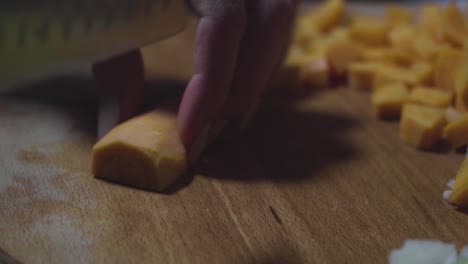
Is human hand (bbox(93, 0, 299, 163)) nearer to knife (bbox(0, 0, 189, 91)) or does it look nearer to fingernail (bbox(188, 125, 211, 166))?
fingernail (bbox(188, 125, 211, 166))

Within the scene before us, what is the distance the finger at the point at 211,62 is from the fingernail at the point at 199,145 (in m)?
0.01

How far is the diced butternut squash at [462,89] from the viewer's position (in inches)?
56.7

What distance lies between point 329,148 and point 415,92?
0.30 m

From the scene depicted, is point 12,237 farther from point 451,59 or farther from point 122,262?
point 451,59

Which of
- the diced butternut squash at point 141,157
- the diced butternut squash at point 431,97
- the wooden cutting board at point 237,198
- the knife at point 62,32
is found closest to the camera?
the knife at point 62,32

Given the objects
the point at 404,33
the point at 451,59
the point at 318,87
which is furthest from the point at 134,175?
the point at 404,33

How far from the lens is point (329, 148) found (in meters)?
1.41

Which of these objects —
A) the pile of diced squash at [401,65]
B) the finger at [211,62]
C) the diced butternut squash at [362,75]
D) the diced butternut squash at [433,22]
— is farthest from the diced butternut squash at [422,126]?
the finger at [211,62]

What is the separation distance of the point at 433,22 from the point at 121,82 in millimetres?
914

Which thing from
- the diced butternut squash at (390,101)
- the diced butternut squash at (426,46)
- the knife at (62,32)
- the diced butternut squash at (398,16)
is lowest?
the diced butternut squash at (390,101)

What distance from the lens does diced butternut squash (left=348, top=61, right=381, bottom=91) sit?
168cm

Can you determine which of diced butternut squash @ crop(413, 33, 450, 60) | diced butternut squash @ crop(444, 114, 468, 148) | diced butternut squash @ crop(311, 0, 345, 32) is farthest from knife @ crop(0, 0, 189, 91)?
diced butternut squash @ crop(311, 0, 345, 32)

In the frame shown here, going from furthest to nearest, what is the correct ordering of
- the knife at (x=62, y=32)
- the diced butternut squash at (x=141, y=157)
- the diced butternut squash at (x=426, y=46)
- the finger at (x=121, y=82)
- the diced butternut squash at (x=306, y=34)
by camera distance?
the diced butternut squash at (x=306, y=34) → the diced butternut squash at (x=426, y=46) → the finger at (x=121, y=82) → the diced butternut squash at (x=141, y=157) → the knife at (x=62, y=32)

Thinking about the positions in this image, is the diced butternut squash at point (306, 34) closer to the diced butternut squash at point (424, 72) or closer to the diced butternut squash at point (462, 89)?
the diced butternut squash at point (424, 72)
